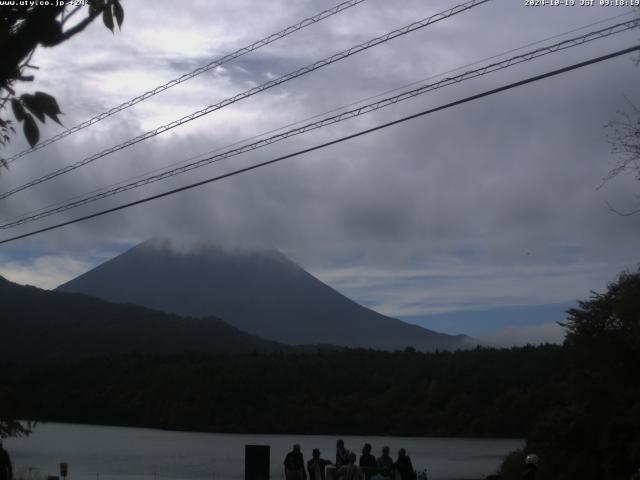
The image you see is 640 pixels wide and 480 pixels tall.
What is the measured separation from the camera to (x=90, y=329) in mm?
172125

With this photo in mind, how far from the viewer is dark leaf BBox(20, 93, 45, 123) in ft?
11.9

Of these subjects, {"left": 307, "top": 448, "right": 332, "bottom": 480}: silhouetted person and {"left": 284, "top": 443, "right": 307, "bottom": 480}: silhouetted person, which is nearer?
{"left": 284, "top": 443, "right": 307, "bottom": 480}: silhouetted person

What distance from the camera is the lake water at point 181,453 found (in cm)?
4856

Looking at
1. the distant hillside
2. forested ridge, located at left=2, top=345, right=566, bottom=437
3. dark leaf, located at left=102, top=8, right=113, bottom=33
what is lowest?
dark leaf, located at left=102, top=8, right=113, bottom=33

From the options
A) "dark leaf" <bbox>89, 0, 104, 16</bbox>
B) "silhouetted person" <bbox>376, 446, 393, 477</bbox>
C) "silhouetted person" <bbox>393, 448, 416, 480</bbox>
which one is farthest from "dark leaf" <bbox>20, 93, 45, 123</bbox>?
"silhouetted person" <bbox>393, 448, 416, 480</bbox>

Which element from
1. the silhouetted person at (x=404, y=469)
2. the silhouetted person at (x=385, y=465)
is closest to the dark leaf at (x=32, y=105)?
the silhouetted person at (x=385, y=465)

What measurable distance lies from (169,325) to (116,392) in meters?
79.6

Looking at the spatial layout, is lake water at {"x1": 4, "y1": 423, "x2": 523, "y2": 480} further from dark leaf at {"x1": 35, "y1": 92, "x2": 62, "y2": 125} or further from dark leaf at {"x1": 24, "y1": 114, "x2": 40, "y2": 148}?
dark leaf at {"x1": 35, "y1": 92, "x2": 62, "y2": 125}

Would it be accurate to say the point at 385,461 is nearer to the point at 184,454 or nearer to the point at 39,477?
the point at 39,477

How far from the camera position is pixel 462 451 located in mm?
79375

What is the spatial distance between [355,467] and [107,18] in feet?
42.4

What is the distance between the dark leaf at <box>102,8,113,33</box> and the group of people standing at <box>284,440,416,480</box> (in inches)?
490

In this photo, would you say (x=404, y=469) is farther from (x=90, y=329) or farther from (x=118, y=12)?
(x=90, y=329)

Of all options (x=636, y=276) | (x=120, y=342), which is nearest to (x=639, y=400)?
(x=636, y=276)
